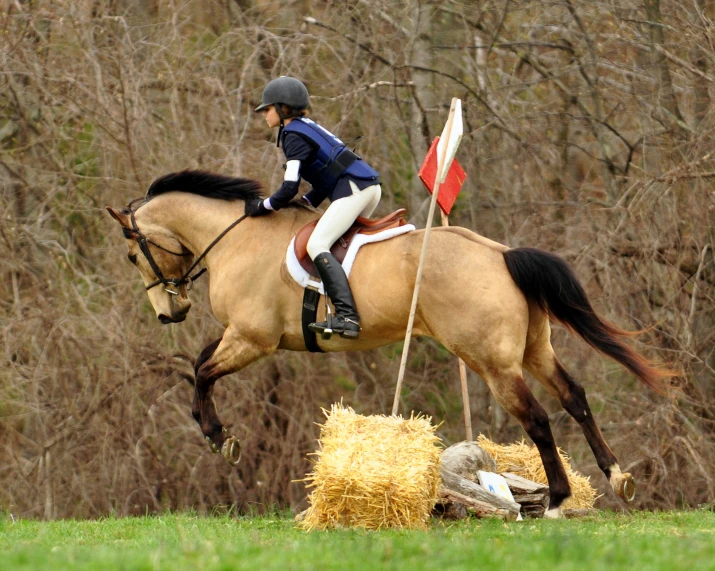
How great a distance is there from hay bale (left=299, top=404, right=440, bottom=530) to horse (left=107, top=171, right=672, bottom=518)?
96 centimetres

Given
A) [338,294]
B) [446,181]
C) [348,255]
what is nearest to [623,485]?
[338,294]

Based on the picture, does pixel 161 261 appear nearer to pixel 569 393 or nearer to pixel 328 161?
pixel 328 161

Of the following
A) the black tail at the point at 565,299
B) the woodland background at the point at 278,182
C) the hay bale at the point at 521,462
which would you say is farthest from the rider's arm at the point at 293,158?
the woodland background at the point at 278,182

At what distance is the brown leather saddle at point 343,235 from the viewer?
773cm

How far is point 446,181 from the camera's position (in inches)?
352

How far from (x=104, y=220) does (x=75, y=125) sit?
56.0 inches

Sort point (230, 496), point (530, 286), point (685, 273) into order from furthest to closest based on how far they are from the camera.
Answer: point (230, 496), point (685, 273), point (530, 286)

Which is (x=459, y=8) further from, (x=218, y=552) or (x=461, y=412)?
(x=218, y=552)

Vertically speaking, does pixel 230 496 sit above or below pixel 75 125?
below

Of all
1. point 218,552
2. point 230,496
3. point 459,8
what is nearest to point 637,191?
point 459,8

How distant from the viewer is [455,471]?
7836 mm

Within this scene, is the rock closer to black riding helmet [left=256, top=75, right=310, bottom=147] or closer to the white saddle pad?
the white saddle pad

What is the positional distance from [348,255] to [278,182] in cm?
405

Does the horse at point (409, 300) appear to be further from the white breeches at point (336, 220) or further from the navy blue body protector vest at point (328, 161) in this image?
the navy blue body protector vest at point (328, 161)
